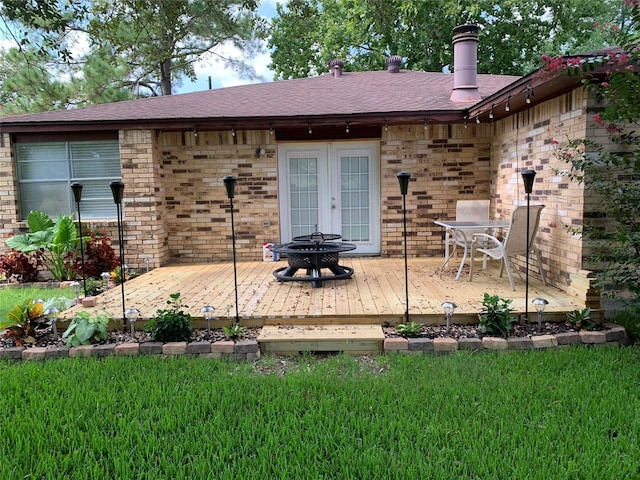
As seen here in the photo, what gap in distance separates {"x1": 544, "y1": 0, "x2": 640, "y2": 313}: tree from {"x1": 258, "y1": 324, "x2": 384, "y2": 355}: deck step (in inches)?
87.0

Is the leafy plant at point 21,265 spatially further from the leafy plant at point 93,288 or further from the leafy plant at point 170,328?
the leafy plant at point 170,328

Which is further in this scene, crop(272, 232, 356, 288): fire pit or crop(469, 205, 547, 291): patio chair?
crop(272, 232, 356, 288): fire pit

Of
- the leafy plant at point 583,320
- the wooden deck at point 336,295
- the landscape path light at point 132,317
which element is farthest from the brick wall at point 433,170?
the landscape path light at point 132,317

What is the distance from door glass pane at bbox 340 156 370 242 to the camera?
848 cm

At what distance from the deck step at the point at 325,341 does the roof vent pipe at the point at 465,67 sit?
5.60 meters

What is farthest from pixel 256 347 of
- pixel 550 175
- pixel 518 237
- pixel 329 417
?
pixel 550 175

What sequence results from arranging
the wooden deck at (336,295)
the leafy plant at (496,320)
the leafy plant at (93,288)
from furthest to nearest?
the leafy plant at (93,288) → the wooden deck at (336,295) → the leafy plant at (496,320)

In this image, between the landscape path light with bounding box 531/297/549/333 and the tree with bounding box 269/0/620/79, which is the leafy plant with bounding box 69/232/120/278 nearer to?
the landscape path light with bounding box 531/297/549/333

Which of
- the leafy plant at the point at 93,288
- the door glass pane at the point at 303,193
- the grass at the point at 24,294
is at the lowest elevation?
the grass at the point at 24,294

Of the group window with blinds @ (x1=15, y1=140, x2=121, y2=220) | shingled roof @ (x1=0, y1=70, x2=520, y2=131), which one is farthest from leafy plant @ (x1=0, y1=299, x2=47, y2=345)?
shingled roof @ (x1=0, y1=70, x2=520, y2=131)

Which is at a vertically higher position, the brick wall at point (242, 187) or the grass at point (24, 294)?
the brick wall at point (242, 187)

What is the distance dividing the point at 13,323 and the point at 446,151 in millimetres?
6627

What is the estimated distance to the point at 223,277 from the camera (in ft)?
22.9

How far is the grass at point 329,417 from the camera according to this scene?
2492mm
